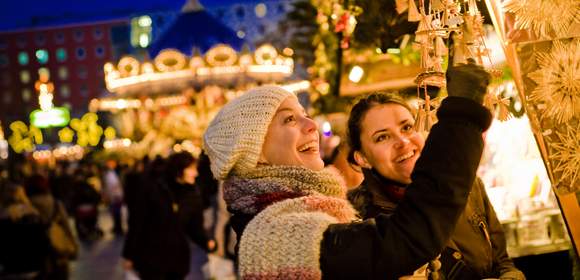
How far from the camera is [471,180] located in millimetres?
1910

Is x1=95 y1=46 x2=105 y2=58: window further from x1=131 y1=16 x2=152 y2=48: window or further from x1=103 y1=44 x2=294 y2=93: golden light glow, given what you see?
A: x1=103 y1=44 x2=294 y2=93: golden light glow

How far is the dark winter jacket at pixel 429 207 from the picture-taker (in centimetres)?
188

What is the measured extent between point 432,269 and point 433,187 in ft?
2.10

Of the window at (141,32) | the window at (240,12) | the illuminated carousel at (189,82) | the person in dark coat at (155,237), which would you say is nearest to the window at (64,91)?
the window at (240,12)

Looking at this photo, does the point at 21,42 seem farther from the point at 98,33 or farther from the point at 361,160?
the point at 361,160

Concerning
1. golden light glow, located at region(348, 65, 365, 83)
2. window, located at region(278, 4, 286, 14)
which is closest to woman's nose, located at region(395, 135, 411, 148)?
golden light glow, located at region(348, 65, 365, 83)

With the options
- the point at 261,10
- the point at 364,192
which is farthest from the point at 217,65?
the point at 261,10

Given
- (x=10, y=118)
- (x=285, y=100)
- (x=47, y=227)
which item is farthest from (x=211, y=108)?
(x=10, y=118)

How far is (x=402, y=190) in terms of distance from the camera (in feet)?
9.57

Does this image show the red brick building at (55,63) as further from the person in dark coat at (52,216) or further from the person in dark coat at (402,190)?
the person in dark coat at (402,190)

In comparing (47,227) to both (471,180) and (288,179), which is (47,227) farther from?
(471,180)

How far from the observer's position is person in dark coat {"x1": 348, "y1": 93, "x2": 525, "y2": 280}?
2.79m

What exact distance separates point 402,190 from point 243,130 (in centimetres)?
82

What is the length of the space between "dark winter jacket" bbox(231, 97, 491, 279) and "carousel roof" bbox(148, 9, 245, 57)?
20858 millimetres
